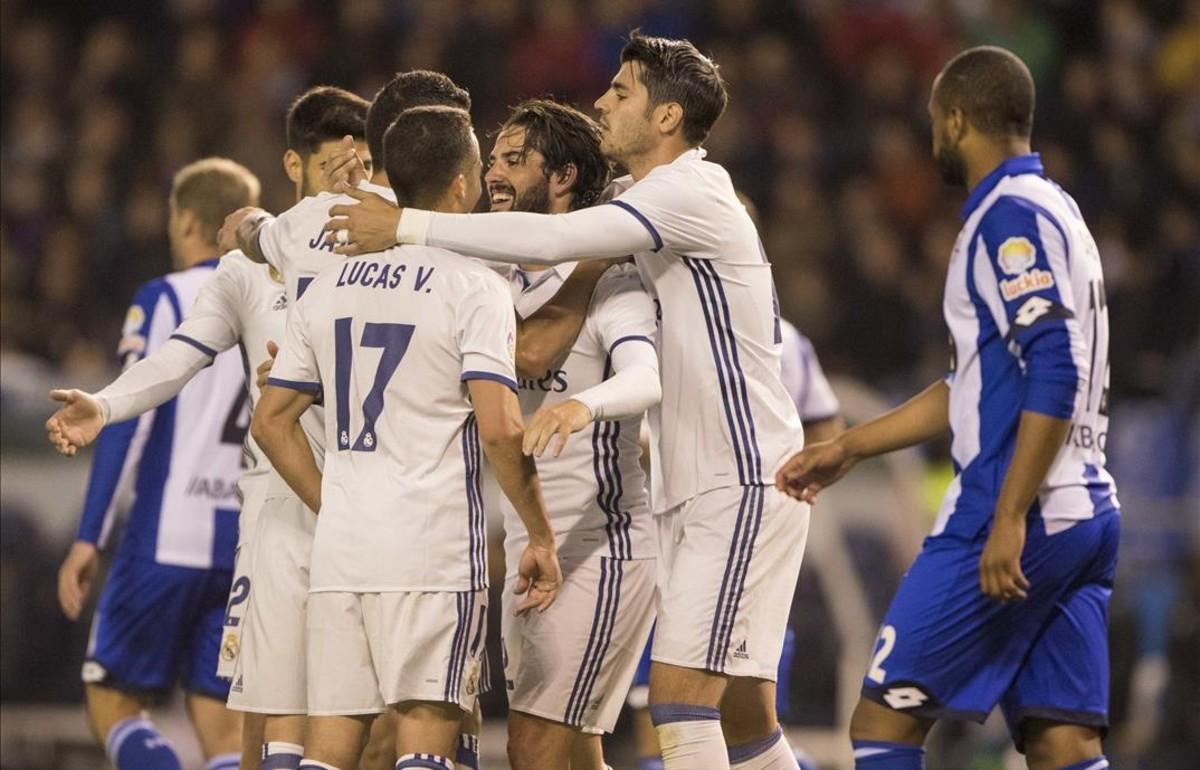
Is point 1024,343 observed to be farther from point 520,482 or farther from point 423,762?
point 423,762

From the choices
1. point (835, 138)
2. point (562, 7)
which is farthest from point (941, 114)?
point (562, 7)

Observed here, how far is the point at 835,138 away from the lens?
13664 mm

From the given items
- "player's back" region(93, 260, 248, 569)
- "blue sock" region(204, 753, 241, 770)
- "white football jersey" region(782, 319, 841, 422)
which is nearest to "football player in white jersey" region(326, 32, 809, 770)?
"white football jersey" region(782, 319, 841, 422)

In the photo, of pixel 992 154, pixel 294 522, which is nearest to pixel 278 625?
pixel 294 522

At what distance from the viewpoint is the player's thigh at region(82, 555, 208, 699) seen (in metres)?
7.01

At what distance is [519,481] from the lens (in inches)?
199

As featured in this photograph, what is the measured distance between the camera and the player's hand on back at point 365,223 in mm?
5105

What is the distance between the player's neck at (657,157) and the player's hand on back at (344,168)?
0.89 meters

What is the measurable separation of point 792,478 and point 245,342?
1.95m

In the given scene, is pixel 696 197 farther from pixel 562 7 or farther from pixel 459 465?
pixel 562 7

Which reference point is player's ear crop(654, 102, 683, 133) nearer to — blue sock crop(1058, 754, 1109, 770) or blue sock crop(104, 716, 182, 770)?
blue sock crop(1058, 754, 1109, 770)

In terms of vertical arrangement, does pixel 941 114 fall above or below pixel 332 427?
above

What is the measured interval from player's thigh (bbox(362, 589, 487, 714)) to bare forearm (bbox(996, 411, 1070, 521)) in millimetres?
1544

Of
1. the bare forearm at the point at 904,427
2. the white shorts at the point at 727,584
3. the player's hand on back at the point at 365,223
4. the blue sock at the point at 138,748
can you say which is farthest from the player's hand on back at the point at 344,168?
the blue sock at the point at 138,748
